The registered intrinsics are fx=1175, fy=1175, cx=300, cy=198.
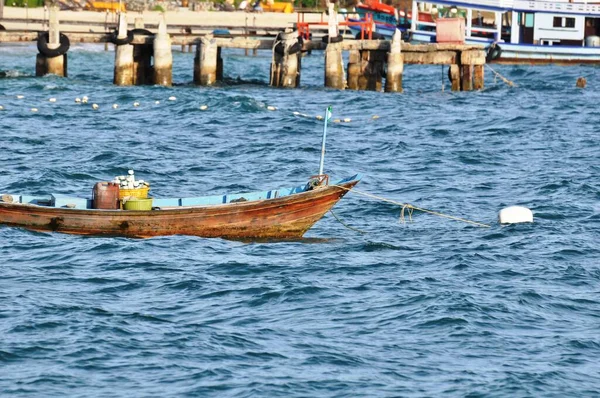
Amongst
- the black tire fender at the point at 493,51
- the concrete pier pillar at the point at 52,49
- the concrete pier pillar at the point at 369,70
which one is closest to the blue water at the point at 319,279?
the concrete pier pillar at the point at 52,49

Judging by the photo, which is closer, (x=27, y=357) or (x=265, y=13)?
(x=27, y=357)

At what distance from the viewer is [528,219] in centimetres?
2539

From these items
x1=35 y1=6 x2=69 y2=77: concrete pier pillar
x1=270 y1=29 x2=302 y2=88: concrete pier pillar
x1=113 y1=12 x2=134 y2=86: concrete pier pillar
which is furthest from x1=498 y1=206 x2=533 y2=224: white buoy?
x1=35 y1=6 x2=69 y2=77: concrete pier pillar

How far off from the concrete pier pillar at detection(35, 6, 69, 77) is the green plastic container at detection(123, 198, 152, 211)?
24183 mm

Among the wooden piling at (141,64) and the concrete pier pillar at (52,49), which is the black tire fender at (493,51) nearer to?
the wooden piling at (141,64)

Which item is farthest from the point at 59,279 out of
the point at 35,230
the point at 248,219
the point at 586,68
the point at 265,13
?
the point at 265,13

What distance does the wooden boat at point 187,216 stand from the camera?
22438 mm

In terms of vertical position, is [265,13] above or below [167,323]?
above

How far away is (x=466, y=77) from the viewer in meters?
49.5

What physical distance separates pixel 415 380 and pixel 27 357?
5440mm

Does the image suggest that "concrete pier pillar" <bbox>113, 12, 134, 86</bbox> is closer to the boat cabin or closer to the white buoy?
the white buoy

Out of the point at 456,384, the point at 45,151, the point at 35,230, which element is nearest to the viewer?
the point at 456,384

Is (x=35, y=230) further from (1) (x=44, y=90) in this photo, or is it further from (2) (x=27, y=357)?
(1) (x=44, y=90)

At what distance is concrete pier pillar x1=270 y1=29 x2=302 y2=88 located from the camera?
46188mm
